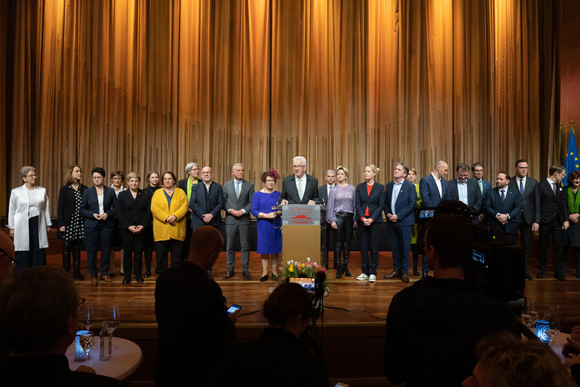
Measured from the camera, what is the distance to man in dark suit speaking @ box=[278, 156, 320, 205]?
6.03 meters

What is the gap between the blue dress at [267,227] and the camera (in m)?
5.95

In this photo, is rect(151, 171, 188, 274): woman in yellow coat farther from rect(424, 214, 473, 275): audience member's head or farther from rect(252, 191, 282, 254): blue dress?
rect(424, 214, 473, 275): audience member's head

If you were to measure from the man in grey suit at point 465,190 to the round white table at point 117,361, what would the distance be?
5.07 metres

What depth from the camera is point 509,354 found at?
91 centimetres

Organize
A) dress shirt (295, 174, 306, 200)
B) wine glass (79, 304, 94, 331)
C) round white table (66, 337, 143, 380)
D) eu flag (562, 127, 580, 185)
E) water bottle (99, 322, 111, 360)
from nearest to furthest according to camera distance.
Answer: round white table (66, 337, 143, 380), water bottle (99, 322, 111, 360), wine glass (79, 304, 94, 331), dress shirt (295, 174, 306, 200), eu flag (562, 127, 580, 185)

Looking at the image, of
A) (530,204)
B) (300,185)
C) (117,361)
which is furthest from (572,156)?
(117,361)

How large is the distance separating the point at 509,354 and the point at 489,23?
9.89m

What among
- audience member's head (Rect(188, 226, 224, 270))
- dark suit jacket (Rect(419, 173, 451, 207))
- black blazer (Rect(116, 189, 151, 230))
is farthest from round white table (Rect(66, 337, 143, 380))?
dark suit jacket (Rect(419, 173, 451, 207))

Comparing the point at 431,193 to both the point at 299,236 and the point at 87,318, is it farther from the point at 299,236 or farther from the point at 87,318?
the point at 87,318

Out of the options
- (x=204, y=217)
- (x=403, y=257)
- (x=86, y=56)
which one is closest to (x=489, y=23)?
(x=403, y=257)

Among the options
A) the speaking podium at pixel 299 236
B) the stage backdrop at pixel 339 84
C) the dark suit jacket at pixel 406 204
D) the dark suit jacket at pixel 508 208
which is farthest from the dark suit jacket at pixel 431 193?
the stage backdrop at pixel 339 84

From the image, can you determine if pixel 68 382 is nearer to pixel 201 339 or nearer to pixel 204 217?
pixel 201 339

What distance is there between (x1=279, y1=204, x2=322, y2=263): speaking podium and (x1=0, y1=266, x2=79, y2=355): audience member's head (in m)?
4.21

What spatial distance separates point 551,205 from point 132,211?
543 centimetres
